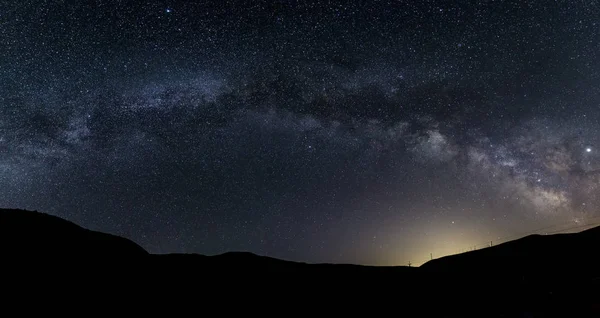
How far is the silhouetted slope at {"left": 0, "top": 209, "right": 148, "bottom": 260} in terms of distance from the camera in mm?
18125

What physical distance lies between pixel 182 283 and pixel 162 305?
10.5ft

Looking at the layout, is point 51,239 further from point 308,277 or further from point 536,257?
point 536,257

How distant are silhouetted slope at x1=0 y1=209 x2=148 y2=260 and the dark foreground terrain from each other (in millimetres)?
51

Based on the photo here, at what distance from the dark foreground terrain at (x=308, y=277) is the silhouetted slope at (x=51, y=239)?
0.17ft

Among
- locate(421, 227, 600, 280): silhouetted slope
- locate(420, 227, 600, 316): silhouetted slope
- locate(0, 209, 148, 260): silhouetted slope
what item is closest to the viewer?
locate(0, 209, 148, 260): silhouetted slope

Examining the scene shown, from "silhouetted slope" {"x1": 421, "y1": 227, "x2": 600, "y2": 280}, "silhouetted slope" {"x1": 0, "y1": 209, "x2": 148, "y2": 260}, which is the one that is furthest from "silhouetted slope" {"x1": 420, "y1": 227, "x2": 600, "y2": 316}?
"silhouetted slope" {"x1": 0, "y1": 209, "x2": 148, "y2": 260}

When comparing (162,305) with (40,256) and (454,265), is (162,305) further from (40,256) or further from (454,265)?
(454,265)

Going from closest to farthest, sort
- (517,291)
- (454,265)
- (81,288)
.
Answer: (81,288), (517,291), (454,265)

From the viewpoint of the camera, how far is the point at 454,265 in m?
39.5

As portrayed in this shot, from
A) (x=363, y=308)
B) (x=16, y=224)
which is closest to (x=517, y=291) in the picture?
(x=363, y=308)

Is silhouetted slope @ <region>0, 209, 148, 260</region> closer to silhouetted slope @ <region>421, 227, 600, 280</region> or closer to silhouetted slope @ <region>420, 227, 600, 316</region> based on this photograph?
silhouetted slope @ <region>420, 227, 600, 316</region>

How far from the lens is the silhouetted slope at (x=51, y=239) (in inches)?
714

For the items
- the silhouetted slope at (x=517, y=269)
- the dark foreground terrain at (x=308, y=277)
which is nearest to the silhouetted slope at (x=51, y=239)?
the dark foreground terrain at (x=308, y=277)

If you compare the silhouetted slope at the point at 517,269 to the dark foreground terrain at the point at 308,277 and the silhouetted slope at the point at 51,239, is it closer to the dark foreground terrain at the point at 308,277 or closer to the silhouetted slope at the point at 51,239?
the dark foreground terrain at the point at 308,277
